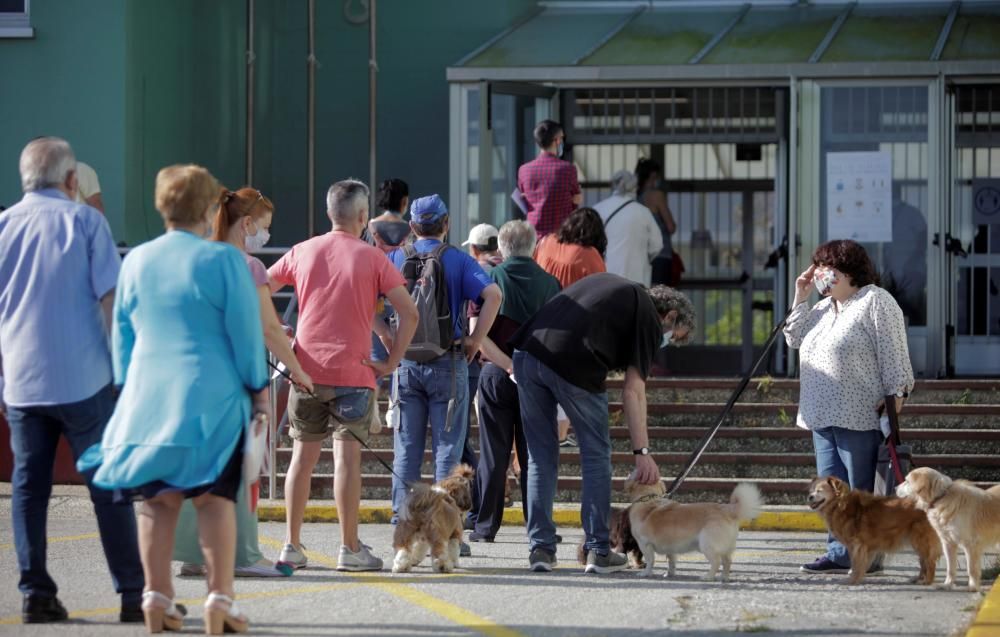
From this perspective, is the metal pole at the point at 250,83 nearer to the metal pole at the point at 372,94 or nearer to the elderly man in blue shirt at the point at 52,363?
the metal pole at the point at 372,94

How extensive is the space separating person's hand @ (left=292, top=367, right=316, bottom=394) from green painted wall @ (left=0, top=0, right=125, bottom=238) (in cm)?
713

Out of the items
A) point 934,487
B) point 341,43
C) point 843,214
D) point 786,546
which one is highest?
point 341,43

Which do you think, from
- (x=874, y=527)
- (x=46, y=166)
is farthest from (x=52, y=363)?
(x=874, y=527)

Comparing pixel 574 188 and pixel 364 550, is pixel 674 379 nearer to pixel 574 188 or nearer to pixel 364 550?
pixel 574 188

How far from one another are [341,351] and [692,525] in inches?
72.1

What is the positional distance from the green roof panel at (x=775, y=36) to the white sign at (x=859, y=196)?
1.00 m

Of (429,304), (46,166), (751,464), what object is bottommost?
(751,464)

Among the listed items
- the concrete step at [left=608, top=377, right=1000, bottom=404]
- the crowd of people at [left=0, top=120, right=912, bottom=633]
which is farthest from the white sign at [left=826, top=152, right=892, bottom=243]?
the crowd of people at [left=0, top=120, right=912, bottom=633]

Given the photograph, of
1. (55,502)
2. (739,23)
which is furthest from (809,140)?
(55,502)

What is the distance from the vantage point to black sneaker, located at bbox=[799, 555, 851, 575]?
852cm

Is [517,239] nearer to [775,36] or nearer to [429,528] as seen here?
[429,528]

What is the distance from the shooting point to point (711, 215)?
62.2 ft

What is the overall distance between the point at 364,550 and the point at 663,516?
1468mm

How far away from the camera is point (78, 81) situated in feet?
47.8
